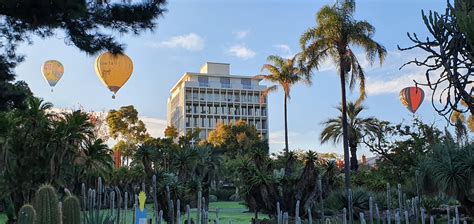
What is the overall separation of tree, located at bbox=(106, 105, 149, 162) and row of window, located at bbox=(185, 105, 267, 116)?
118 feet

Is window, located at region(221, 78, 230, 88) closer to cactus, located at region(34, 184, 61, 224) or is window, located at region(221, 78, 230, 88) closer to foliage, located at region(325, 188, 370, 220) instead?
foliage, located at region(325, 188, 370, 220)

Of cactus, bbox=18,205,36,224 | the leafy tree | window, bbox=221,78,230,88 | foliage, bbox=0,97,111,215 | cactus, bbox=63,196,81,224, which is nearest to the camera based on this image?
cactus, bbox=18,205,36,224

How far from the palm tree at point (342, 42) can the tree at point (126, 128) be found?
970 inches

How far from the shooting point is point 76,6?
334 inches

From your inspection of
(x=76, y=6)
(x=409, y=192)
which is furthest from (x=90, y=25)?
(x=409, y=192)

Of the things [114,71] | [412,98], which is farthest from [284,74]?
[114,71]

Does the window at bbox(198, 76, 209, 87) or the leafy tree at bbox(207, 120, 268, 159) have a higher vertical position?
the window at bbox(198, 76, 209, 87)

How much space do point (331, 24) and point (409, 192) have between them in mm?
10263

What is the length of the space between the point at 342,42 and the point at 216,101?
204 ft

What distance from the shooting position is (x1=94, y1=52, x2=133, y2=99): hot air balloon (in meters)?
21.2

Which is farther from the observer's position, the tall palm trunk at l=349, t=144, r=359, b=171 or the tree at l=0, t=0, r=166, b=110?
the tall palm trunk at l=349, t=144, r=359, b=171

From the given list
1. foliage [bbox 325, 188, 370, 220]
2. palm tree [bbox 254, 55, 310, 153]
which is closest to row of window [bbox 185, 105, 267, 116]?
palm tree [bbox 254, 55, 310, 153]

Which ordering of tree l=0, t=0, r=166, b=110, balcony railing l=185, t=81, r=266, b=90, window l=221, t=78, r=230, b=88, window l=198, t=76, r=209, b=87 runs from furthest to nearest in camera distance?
window l=221, t=78, r=230, b=88 → window l=198, t=76, r=209, b=87 → balcony railing l=185, t=81, r=266, b=90 → tree l=0, t=0, r=166, b=110

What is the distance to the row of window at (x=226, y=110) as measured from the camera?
85.4 metres
